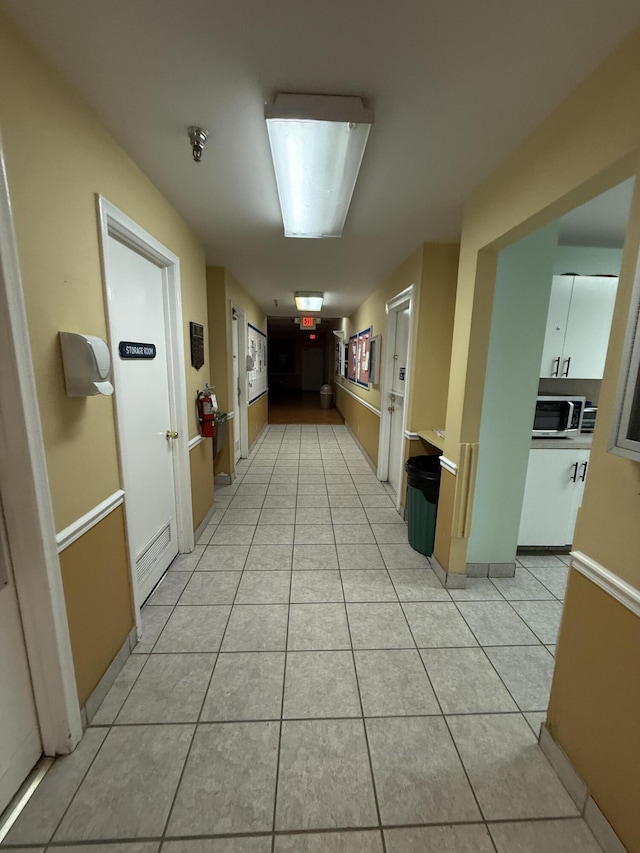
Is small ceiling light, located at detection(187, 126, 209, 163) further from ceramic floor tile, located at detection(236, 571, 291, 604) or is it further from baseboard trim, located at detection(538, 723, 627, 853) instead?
baseboard trim, located at detection(538, 723, 627, 853)

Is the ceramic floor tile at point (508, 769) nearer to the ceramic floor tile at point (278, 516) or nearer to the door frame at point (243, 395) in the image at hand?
the ceramic floor tile at point (278, 516)

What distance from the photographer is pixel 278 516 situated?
11.2 feet

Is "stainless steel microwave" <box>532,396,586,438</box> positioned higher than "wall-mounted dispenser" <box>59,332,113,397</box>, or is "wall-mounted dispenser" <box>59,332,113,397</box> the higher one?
"wall-mounted dispenser" <box>59,332,113,397</box>

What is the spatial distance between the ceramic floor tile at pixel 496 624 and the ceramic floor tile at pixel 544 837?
2.54 ft

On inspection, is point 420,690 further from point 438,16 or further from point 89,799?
point 438,16

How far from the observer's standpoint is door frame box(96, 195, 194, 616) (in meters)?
1.57

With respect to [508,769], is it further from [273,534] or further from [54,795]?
[273,534]

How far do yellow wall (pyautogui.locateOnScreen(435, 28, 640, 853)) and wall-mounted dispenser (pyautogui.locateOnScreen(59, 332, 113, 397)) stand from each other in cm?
181

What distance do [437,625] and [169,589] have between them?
5.72ft

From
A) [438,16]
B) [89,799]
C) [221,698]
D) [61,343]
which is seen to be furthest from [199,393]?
[438,16]

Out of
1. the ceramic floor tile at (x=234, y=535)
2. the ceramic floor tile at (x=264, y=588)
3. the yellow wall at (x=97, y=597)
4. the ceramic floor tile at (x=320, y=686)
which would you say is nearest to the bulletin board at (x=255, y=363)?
the ceramic floor tile at (x=234, y=535)

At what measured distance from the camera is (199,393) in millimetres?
2914

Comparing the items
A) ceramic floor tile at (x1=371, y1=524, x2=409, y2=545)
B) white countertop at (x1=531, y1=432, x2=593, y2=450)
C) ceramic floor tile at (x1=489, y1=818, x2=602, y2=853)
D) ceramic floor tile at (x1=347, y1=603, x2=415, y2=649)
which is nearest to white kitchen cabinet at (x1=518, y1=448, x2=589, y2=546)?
white countertop at (x1=531, y1=432, x2=593, y2=450)

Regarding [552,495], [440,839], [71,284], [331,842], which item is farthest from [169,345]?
[552,495]
